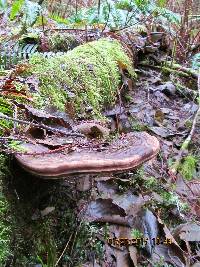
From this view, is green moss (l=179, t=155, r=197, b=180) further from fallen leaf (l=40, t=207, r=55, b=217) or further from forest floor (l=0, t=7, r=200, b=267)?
fallen leaf (l=40, t=207, r=55, b=217)

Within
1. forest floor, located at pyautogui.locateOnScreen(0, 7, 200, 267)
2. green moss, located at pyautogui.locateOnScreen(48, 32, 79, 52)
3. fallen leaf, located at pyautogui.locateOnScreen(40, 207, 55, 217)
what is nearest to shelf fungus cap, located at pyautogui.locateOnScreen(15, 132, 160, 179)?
forest floor, located at pyautogui.locateOnScreen(0, 7, 200, 267)

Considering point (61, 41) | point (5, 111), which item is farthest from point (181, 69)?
point (5, 111)

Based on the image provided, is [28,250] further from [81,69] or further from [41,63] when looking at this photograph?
[81,69]
